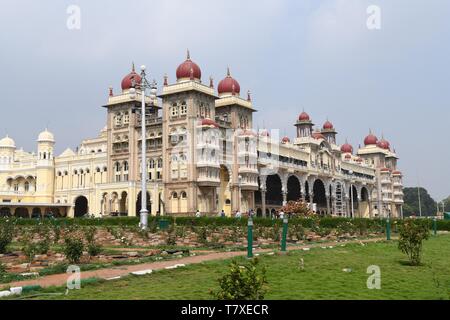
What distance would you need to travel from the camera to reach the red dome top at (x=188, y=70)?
5416 centimetres

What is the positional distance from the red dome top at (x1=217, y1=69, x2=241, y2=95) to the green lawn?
4889 centimetres

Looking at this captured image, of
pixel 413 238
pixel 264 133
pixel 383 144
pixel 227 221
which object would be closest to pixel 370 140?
pixel 383 144

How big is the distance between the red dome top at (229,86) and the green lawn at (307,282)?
48887 mm

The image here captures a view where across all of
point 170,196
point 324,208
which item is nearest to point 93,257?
point 170,196

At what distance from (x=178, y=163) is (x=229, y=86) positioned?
1393cm

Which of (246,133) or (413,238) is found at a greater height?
(246,133)

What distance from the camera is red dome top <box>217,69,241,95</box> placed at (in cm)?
6103

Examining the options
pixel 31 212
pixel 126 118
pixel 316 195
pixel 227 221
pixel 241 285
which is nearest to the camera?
pixel 241 285

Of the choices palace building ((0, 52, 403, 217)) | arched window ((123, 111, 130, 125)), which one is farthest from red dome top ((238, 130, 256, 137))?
arched window ((123, 111, 130, 125))

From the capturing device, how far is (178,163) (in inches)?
2085

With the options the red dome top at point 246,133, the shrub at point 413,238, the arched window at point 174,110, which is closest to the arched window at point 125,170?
the arched window at point 174,110

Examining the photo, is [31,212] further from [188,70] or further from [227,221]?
[227,221]

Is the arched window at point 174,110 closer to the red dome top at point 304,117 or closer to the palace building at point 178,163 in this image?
the palace building at point 178,163
